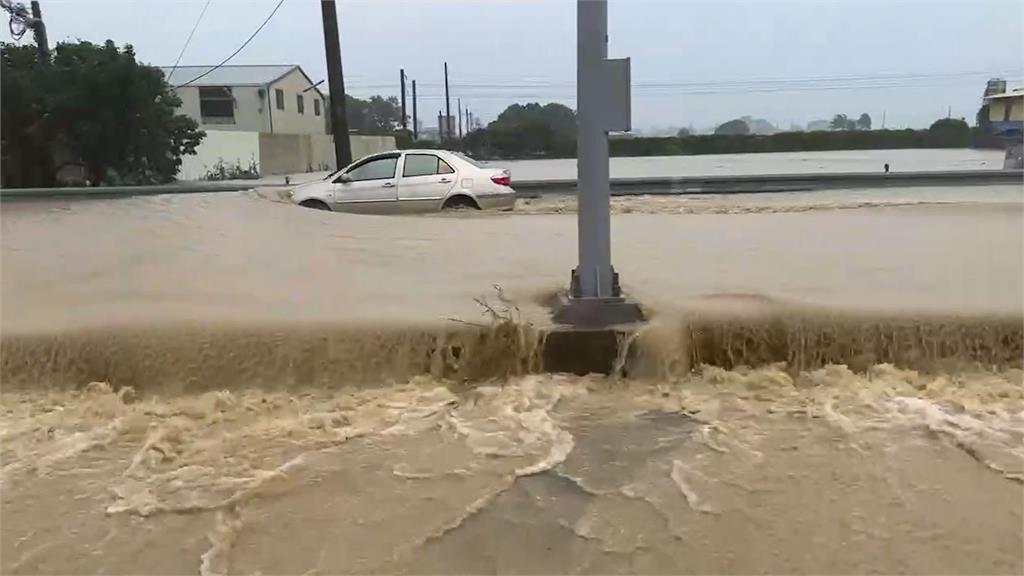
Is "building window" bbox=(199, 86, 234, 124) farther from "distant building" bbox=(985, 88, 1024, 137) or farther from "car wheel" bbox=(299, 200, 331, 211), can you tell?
"distant building" bbox=(985, 88, 1024, 137)

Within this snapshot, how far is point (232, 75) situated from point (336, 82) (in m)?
24.8

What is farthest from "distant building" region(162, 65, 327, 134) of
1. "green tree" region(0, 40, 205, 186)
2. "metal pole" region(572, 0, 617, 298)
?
"metal pole" region(572, 0, 617, 298)

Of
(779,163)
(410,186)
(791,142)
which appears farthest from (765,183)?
(791,142)

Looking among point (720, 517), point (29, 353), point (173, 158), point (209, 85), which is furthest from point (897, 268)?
point (209, 85)

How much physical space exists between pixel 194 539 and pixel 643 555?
1936mm

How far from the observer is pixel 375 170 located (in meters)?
13.4

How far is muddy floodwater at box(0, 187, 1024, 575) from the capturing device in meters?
3.88

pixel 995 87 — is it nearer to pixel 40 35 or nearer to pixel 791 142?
pixel 791 142

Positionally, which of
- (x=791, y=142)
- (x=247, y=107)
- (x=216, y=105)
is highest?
(x=216, y=105)

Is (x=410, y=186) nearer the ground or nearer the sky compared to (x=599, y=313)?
nearer the sky

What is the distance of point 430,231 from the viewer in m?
11.1

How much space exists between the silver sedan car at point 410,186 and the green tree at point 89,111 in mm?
7503

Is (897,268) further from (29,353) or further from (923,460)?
(29,353)

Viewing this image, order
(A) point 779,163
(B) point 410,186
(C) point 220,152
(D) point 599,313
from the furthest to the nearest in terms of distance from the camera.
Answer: (C) point 220,152
(A) point 779,163
(B) point 410,186
(D) point 599,313
